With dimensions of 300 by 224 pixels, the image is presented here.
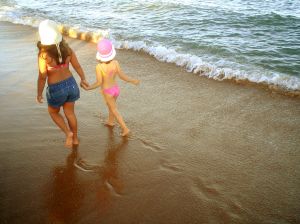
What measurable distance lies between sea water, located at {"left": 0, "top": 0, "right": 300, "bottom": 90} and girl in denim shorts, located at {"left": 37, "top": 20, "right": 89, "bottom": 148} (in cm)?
334

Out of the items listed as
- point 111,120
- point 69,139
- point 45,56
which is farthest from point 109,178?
point 45,56

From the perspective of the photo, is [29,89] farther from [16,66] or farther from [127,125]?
[127,125]

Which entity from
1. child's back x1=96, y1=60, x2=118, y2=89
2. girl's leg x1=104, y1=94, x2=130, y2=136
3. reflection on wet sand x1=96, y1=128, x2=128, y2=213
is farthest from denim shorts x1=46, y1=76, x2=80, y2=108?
reflection on wet sand x1=96, y1=128, x2=128, y2=213

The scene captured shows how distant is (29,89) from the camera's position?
5660 millimetres

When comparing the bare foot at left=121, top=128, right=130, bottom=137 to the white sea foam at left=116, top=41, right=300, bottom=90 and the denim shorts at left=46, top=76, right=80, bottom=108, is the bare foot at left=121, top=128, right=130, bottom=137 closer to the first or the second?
the denim shorts at left=46, top=76, right=80, bottom=108

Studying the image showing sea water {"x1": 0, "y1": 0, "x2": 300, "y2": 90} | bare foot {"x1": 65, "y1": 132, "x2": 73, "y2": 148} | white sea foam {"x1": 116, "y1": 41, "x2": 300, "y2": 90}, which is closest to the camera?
bare foot {"x1": 65, "y1": 132, "x2": 73, "y2": 148}

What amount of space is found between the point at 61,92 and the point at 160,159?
1.41m

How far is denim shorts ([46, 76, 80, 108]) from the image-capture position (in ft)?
11.6

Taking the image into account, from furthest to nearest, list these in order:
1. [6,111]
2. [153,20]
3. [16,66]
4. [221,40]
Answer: [153,20] < [221,40] < [16,66] < [6,111]

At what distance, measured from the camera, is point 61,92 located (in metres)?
3.57

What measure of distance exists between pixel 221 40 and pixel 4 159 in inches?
247

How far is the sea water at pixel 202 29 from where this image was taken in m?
6.56

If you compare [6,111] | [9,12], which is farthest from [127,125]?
[9,12]

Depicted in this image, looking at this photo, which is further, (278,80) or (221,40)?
(221,40)
